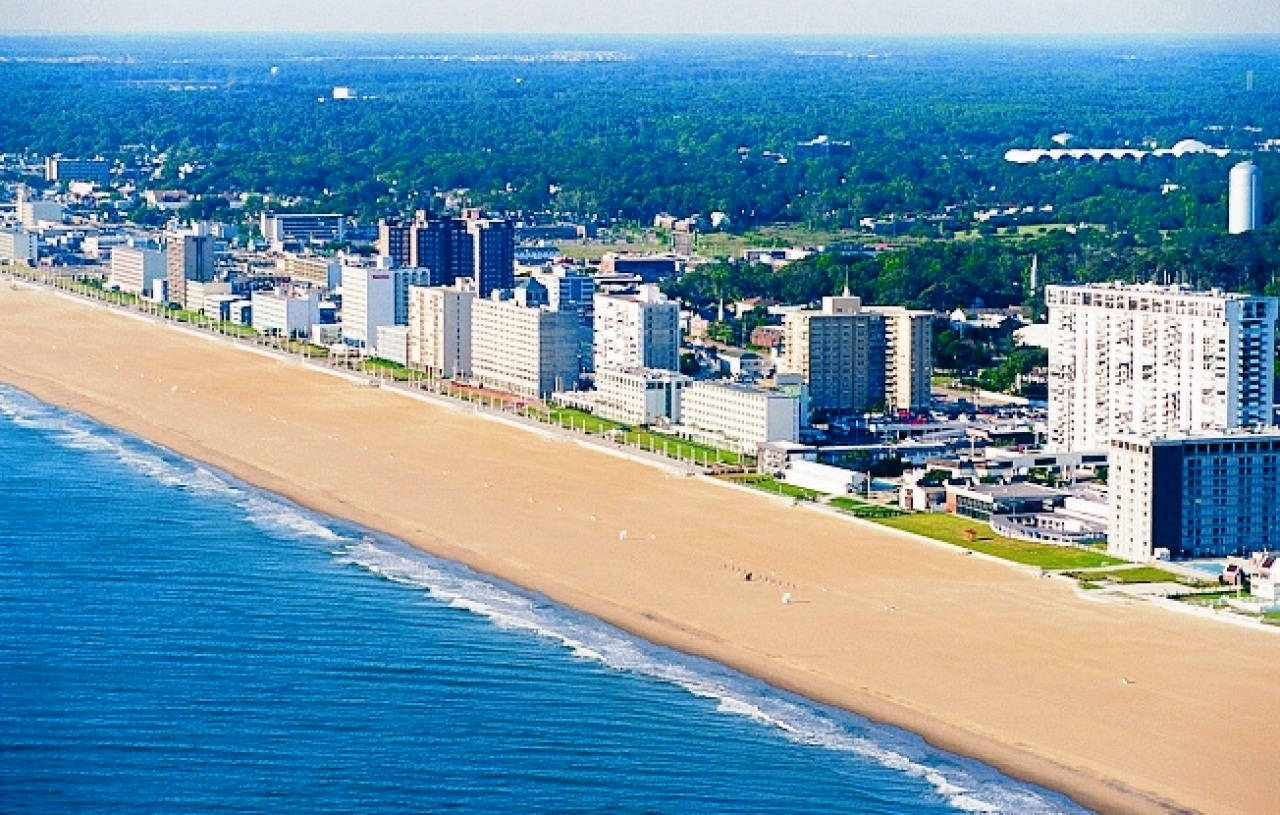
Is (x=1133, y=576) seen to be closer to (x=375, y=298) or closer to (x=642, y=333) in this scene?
(x=642, y=333)

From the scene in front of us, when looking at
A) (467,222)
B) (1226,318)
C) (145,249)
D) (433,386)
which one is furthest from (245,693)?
(145,249)

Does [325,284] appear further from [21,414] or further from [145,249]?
[21,414]

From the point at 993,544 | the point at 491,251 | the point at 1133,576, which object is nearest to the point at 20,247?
the point at 491,251

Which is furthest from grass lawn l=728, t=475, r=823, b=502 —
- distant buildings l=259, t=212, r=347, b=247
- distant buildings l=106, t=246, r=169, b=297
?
distant buildings l=259, t=212, r=347, b=247

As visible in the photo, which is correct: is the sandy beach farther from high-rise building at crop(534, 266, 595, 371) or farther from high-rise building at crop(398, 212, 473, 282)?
high-rise building at crop(398, 212, 473, 282)

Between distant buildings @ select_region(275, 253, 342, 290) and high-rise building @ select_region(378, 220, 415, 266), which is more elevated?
high-rise building @ select_region(378, 220, 415, 266)

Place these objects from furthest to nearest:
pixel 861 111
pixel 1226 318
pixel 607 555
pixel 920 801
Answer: pixel 861 111 → pixel 1226 318 → pixel 607 555 → pixel 920 801
